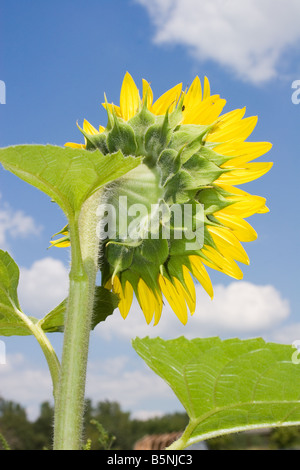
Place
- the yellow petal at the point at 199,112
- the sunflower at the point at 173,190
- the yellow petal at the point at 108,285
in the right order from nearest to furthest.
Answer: the sunflower at the point at 173,190 → the yellow petal at the point at 108,285 → the yellow petal at the point at 199,112

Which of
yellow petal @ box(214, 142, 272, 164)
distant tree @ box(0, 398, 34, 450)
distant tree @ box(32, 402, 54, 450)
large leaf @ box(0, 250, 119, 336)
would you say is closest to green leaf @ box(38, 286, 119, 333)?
large leaf @ box(0, 250, 119, 336)

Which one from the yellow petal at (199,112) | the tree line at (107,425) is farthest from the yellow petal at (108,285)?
the tree line at (107,425)

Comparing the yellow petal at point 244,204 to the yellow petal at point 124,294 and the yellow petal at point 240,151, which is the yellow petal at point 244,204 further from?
the yellow petal at point 124,294

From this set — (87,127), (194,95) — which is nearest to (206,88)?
(194,95)

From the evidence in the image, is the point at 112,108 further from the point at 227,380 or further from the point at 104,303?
the point at 227,380

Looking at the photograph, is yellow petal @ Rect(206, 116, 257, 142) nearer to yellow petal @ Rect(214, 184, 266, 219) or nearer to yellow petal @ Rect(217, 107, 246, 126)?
yellow petal @ Rect(217, 107, 246, 126)
